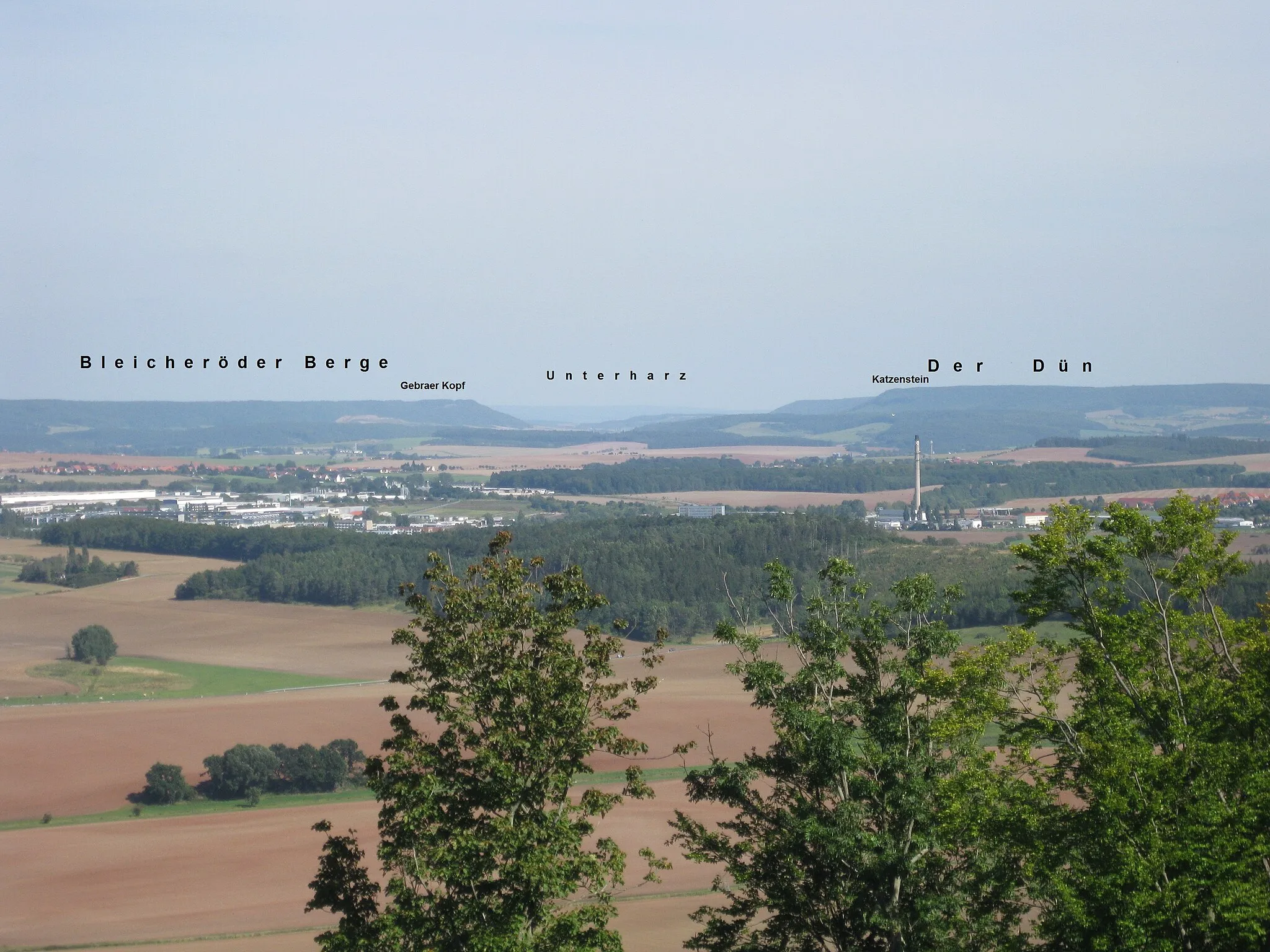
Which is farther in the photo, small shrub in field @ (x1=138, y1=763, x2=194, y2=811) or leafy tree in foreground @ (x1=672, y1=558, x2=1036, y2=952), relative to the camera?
small shrub in field @ (x1=138, y1=763, x2=194, y2=811)

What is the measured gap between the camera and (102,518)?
150m

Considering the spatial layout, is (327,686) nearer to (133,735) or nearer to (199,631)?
(133,735)

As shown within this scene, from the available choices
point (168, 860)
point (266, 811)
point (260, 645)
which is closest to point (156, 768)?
point (266, 811)

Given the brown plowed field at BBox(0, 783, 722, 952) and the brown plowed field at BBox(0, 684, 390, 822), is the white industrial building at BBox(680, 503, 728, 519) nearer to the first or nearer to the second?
the brown plowed field at BBox(0, 684, 390, 822)

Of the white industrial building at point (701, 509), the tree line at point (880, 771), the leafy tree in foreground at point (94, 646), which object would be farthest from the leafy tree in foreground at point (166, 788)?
the white industrial building at point (701, 509)

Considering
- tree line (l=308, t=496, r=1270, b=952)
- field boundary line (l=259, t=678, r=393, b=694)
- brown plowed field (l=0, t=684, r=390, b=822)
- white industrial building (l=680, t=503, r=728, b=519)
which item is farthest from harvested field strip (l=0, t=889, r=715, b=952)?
white industrial building (l=680, t=503, r=728, b=519)

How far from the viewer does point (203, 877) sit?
139 ft

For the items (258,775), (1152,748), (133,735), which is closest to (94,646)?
(133,735)

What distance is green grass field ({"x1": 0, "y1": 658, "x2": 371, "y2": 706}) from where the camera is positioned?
74.6 meters

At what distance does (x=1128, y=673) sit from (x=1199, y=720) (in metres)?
0.99

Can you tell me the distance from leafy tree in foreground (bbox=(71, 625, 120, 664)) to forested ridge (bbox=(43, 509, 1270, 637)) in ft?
72.9

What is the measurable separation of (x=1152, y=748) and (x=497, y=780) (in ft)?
27.1

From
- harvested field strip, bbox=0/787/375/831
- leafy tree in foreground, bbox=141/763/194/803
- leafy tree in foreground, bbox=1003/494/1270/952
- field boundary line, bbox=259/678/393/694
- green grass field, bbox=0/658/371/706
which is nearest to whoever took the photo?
leafy tree in foreground, bbox=1003/494/1270/952

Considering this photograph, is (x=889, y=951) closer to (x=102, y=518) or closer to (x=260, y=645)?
(x=260, y=645)
